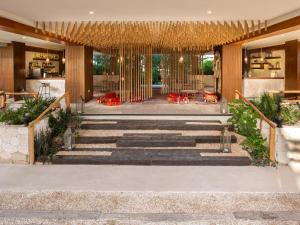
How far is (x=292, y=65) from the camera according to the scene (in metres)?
16.3

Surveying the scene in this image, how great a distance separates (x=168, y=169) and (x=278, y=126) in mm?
2582

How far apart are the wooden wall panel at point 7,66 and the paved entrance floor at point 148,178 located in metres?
10.2

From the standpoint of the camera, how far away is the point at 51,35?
1224 centimetres

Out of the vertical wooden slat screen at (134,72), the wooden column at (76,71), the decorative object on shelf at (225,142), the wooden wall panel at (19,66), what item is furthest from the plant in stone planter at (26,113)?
the wooden wall panel at (19,66)

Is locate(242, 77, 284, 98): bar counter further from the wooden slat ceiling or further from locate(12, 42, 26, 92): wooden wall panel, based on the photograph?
locate(12, 42, 26, 92): wooden wall panel

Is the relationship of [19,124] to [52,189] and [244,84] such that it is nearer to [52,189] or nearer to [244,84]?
[52,189]

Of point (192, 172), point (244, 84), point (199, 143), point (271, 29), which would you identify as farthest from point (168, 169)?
point (244, 84)

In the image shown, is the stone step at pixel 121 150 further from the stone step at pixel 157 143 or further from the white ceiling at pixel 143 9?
the white ceiling at pixel 143 9

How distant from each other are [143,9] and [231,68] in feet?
27.3

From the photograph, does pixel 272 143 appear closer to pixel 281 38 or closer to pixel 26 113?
pixel 26 113

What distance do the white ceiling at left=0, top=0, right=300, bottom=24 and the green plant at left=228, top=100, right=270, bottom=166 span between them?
2.51m

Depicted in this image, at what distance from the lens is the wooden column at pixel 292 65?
1589 centimetres

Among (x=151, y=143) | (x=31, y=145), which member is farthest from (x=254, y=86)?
(x=31, y=145)

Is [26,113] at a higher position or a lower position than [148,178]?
higher
